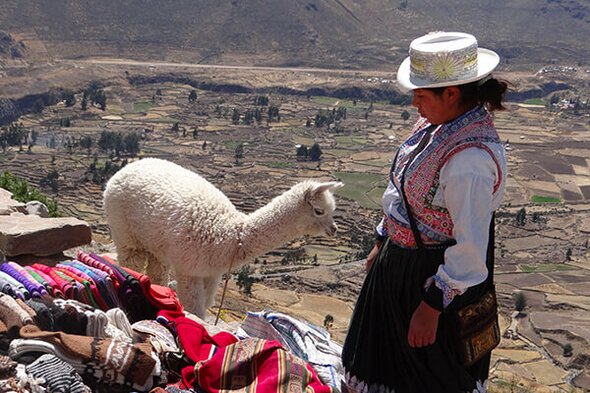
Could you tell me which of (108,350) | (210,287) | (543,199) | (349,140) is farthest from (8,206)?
(349,140)

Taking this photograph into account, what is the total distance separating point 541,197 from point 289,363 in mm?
56381

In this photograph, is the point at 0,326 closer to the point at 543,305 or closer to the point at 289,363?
the point at 289,363

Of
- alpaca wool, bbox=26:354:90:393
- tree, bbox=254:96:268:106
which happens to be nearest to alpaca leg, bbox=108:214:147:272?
alpaca wool, bbox=26:354:90:393

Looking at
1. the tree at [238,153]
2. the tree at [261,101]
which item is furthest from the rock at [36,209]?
the tree at [261,101]

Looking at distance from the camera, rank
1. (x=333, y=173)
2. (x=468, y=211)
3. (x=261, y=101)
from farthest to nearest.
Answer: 1. (x=261, y=101)
2. (x=333, y=173)
3. (x=468, y=211)

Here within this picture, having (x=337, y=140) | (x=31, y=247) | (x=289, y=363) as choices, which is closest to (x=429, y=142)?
(x=289, y=363)

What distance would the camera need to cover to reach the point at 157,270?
5.86 metres

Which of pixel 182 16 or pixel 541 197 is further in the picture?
pixel 182 16

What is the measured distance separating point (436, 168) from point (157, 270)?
3474 millimetres

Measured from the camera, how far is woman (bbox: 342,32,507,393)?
2.71m

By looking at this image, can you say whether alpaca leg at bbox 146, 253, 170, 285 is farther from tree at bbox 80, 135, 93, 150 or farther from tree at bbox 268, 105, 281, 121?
tree at bbox 268, 105, 281, 121

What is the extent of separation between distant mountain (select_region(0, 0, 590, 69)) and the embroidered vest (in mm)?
88826

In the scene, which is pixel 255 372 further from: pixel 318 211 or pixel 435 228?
pixel 318 211

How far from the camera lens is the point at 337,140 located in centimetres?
7131
